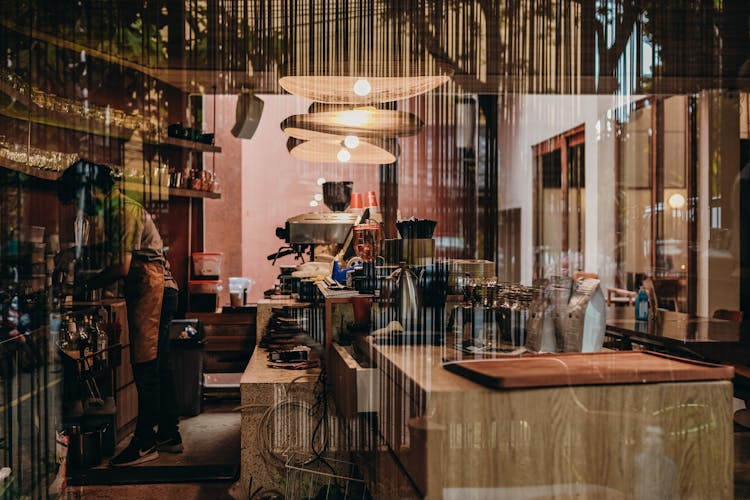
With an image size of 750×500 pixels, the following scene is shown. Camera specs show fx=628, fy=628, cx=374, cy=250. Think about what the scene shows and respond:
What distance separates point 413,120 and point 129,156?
134 centimetres

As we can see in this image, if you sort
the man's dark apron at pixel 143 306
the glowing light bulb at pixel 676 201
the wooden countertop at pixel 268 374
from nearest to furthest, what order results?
the wooden countertop at pixel 268 374
the glowing light bulb at pixel 676 201
the man's dark apron at pixel 143 306

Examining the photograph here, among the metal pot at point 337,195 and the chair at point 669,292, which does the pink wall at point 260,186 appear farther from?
the chair at point 669,292

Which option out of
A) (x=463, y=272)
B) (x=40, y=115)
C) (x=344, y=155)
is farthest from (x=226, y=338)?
(x=463, y=272)

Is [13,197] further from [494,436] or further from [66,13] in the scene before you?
[494,436]

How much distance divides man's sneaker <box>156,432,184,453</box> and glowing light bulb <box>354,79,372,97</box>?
1.83m

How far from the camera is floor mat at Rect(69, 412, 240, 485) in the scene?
2596mm

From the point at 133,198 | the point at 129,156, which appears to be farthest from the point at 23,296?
the point at 129,156

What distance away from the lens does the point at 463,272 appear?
6.68ft

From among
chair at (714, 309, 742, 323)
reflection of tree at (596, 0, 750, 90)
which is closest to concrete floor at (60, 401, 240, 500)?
reflection of tree at (596, 0, 750, 90)

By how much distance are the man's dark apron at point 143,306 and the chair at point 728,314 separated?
8.51 feet

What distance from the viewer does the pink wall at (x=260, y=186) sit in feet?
10.4

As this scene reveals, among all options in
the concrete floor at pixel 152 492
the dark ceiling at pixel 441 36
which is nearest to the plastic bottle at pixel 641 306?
the dark ceiling at pixel 441 36

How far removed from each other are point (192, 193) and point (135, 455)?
1.48 metres

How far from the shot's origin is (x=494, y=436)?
114cm
